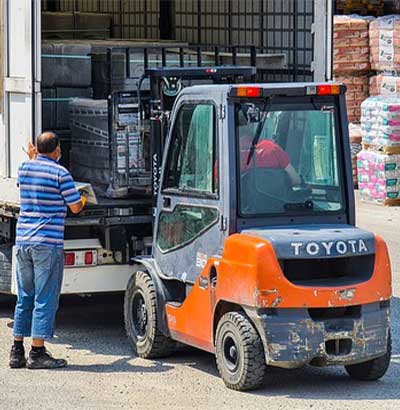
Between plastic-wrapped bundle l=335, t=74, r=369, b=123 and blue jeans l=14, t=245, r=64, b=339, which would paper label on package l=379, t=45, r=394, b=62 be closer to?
plastic-wrapped bundle l=335, t=74, r=369, b=123

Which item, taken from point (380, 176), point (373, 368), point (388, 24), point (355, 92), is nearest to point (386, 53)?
point (388, 24)

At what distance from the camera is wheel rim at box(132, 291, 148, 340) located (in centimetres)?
885

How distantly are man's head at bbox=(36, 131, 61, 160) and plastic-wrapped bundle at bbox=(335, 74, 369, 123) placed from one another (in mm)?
10750

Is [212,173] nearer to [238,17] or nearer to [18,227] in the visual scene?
[18,227]

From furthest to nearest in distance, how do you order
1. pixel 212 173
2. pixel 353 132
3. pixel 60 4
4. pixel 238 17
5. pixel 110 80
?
pixel 353 132 < pixel 60 4 < pixel 238 17 < pixel 110 80 < pixel 212 173

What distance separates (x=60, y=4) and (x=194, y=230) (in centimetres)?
512

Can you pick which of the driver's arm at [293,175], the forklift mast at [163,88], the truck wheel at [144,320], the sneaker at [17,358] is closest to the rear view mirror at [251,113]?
the driver's arm at [293,175]

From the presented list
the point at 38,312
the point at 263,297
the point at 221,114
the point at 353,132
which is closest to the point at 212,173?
the point at 221,114

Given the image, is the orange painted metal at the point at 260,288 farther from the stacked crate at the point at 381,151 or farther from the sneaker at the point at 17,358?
the stacked crate at the point at 381,151

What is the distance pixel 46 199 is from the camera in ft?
27.6

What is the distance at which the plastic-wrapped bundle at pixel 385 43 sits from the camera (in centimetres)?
1778

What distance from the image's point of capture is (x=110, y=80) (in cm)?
998

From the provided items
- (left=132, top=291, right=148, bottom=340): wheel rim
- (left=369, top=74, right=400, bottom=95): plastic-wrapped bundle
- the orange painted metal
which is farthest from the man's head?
(left=369, top=74, right=400, bottom=95): plastic-wrapped bundle

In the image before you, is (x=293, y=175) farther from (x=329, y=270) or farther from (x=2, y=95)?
(x=2, y=95)
